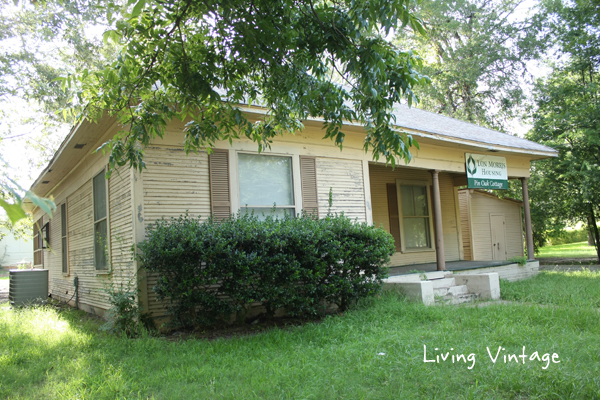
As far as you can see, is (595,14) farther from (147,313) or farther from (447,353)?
(147,313)

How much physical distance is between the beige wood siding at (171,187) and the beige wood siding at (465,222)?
385 inches

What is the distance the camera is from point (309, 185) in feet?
26.8

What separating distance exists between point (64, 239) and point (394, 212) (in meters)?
8.98

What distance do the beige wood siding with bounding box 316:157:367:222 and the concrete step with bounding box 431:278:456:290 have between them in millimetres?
1866

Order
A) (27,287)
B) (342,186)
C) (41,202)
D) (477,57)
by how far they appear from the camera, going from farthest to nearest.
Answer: (477,57), (27,287), (342,186), (41,202)

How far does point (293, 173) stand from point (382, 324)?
3.35 metres

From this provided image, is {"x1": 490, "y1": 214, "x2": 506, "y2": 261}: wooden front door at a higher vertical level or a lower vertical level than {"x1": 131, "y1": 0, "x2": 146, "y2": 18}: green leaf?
lower

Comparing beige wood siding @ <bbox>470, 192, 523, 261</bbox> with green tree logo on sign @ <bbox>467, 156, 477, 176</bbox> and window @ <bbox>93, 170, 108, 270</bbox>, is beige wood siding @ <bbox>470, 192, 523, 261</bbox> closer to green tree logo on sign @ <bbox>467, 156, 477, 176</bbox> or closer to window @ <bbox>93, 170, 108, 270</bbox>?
green tree logo on sign @ <bbox>467, 156, 477, 176</bbox>

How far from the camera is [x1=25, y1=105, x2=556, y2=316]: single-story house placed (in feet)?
22.7

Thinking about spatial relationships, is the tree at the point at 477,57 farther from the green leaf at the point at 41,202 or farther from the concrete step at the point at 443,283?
the green leaf at the point at 41,202

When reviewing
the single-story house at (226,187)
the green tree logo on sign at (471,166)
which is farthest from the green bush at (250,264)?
the green tree logo on sign at (471,166)

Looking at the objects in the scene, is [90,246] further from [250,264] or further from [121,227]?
[250,264]

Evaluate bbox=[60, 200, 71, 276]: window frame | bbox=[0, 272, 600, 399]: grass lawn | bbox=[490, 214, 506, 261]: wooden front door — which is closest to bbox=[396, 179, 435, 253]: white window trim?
bbox=[490, 214, 506, 261]: wooden front door

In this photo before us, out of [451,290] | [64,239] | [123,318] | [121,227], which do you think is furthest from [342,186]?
[64,239]
